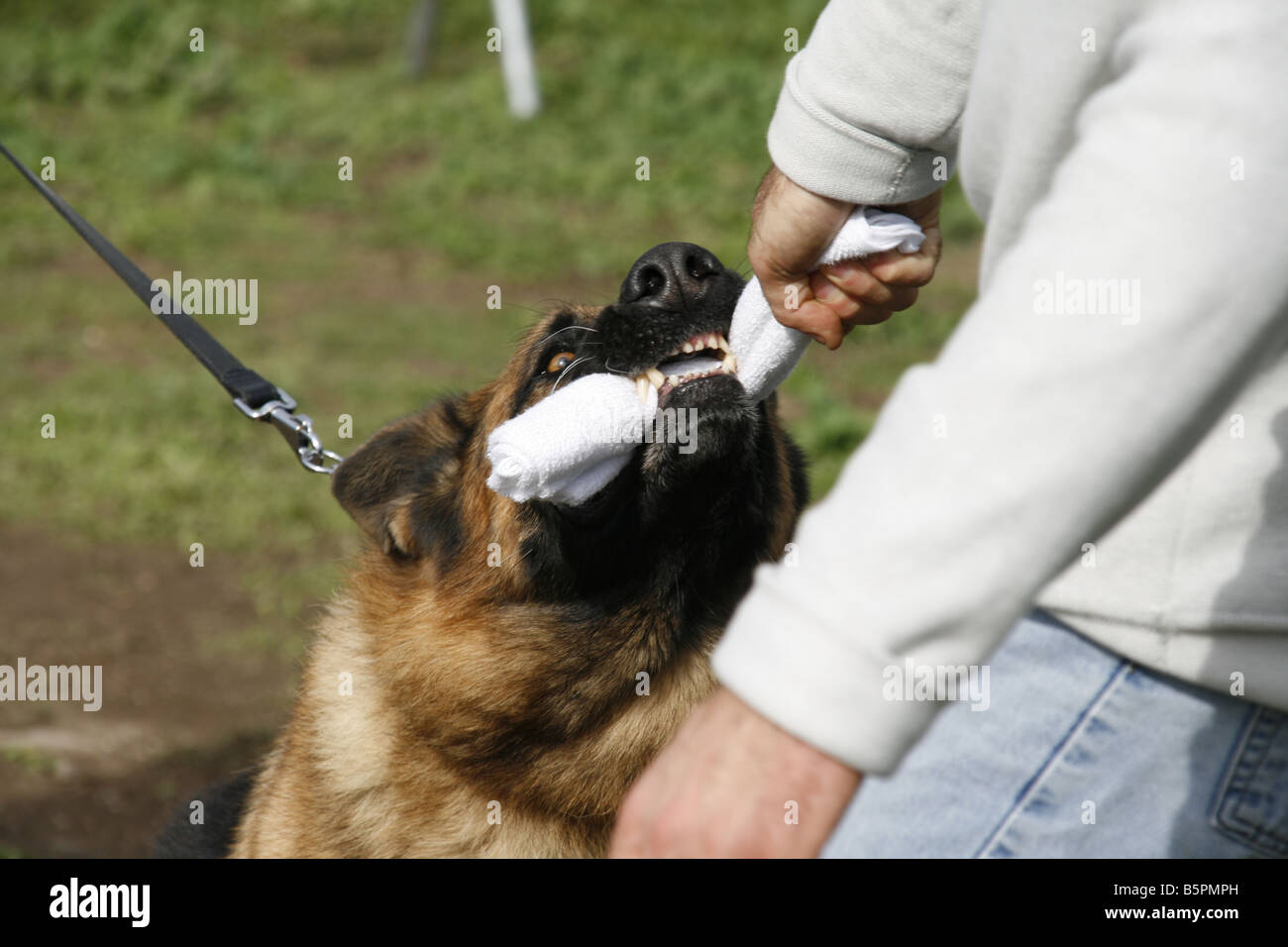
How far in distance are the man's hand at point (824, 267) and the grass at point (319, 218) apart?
4.04 metres

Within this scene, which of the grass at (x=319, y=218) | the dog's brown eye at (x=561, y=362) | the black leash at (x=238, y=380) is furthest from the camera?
the grass at (x=319, y=218)

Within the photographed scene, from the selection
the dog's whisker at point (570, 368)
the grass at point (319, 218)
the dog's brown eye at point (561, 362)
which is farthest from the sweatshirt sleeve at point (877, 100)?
the grass at point (319, 218)

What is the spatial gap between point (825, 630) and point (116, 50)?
12854 mm

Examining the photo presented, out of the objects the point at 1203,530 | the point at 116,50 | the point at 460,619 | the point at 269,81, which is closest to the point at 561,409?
the point at 460,619

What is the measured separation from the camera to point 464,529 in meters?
3.19

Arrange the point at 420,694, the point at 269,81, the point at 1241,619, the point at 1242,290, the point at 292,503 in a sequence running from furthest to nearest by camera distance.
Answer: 1. the point at 269,81
2. the point at 292,503
3. the point at 420,694
4. the point at 1241,619
5. the point at 1242,290

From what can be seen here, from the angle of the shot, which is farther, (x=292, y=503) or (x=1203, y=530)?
(x=292, y=503)

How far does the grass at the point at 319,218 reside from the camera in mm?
6828

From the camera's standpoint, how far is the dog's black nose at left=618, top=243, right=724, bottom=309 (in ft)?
9.07

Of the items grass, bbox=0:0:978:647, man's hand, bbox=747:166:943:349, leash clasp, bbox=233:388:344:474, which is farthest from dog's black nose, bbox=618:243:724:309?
grass, bbox=0:0:978:647

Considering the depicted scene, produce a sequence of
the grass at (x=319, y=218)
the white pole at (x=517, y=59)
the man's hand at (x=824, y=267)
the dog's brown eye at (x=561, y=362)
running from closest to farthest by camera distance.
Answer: the man's hand at (x=824, y=267)
the dog's brown eye at (x=561, y=362)
the grass at (x=319, y=218)
the white pole at (x=517, y=59)

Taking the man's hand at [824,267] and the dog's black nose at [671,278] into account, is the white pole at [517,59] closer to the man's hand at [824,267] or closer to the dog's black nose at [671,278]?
the dog's black nose at [671,278]

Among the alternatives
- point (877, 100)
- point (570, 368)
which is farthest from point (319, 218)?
point (877, 100)

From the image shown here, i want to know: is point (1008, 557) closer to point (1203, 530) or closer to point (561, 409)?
point (1203, 530)
